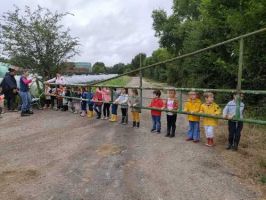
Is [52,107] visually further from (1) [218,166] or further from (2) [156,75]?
(2) [156,75]

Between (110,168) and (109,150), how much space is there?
1429mm

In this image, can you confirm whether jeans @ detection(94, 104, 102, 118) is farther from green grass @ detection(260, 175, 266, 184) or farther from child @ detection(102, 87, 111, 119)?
green grass @ detection(260, 175, 266, 184)

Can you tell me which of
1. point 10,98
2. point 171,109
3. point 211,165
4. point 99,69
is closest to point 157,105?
point 171,109

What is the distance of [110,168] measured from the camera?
7.29 meters

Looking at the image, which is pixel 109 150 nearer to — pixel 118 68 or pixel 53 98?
pixel 53 98

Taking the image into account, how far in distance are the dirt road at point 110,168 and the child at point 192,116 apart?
0.33 m

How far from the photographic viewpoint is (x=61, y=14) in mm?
18891

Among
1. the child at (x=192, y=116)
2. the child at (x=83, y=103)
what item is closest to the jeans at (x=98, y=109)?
the child at (x=83, y=103)

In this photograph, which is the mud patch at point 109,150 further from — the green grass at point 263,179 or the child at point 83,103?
the child at point 83,103

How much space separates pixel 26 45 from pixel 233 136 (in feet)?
39.0

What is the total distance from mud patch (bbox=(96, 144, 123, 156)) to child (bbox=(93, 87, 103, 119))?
4.50 metres

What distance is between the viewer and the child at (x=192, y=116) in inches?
383

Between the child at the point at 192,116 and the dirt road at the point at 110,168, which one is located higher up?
the child at the point at 192,116

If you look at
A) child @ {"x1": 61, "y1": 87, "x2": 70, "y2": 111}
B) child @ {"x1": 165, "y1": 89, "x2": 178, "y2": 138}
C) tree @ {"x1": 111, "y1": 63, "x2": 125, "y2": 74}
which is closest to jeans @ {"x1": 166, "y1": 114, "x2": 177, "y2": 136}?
child @ {"x1": 165, "y1": 89, "x2": 178, "y2": 138}
